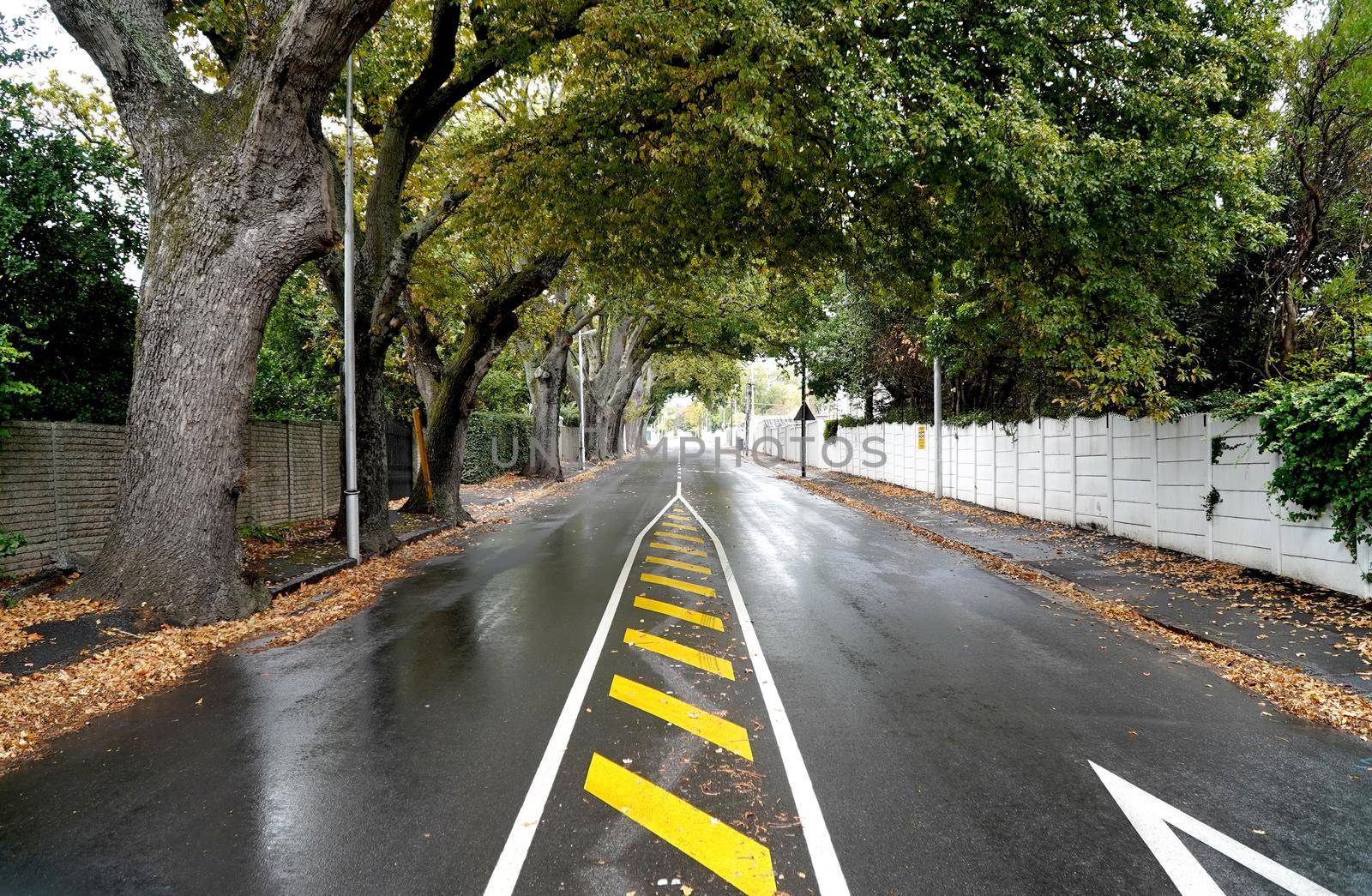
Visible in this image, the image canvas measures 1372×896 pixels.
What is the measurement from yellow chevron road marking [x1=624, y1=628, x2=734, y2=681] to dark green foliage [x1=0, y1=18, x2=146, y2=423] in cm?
761

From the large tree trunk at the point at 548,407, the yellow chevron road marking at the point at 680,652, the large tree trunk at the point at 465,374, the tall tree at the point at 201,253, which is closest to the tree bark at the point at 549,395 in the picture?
the large tree trunk at the point at 548,407

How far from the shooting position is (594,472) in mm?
34688

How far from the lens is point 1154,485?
10.9 metres

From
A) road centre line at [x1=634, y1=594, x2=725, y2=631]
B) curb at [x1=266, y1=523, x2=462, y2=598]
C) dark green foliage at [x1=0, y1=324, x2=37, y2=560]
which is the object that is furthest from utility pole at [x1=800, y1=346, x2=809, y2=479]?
dark green foliage at [x1=0, y1=324, x2=37, y2=560]

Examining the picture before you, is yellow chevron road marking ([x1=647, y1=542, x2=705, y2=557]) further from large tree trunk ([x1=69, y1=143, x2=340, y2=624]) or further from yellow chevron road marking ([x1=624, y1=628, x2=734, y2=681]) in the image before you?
large tree trunk ([x1=69, y1=143, x2=340, y2=624])

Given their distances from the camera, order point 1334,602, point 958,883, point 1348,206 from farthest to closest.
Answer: point 1348,206
point 1334,602
point 958,883

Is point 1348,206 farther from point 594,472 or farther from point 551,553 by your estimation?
point 594,472

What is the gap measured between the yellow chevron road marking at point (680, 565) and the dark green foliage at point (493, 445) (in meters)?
14.8

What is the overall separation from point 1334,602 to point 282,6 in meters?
13.0

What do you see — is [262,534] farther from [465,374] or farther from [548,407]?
[548,407]

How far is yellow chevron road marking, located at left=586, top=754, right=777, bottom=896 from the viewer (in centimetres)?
301

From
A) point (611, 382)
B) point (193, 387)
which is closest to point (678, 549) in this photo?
point (193, 387)

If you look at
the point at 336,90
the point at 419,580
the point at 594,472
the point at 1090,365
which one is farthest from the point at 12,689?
the point at 594,472

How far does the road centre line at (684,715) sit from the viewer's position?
4293 mm
